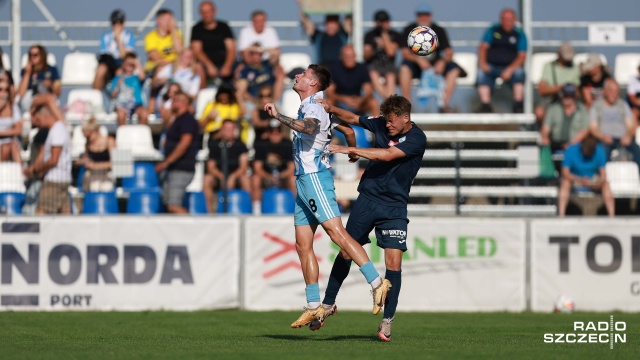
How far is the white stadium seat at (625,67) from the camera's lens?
2320cm

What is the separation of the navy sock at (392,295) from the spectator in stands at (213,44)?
395 inches

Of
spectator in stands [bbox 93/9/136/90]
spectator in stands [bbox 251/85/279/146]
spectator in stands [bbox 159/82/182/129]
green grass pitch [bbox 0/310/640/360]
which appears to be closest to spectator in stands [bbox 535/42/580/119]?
spectator in stands [bbox 251/85/279/146]

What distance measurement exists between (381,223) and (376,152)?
866 mm

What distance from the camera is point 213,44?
2197 cm

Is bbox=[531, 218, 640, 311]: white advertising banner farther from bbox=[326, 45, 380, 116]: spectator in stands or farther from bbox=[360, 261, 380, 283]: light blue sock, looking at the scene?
bbox=[360, 261, 380, 283]: light blue sock

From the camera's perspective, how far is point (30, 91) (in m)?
21.5

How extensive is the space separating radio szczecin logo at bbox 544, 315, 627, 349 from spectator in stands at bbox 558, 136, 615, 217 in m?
3.16

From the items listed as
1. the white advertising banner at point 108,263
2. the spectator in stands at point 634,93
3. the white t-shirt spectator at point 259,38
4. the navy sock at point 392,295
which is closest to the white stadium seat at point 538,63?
the spectator in stands at point 634,93

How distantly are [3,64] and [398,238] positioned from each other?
39.6 ft

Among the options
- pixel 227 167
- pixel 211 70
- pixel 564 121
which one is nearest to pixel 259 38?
pixel 211 70

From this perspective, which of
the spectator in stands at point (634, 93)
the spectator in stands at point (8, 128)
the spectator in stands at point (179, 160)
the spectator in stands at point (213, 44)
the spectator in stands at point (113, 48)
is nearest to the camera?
the spectator in stands at point (179, 160)

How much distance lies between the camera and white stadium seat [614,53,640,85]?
23.2 metres

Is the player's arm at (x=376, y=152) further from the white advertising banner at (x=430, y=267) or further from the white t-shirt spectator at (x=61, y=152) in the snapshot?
the white t-shirt spectator at (x=61, y=152)

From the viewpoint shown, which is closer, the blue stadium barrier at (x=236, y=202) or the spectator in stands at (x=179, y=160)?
the spectator in stands at (x=179, y=160)
